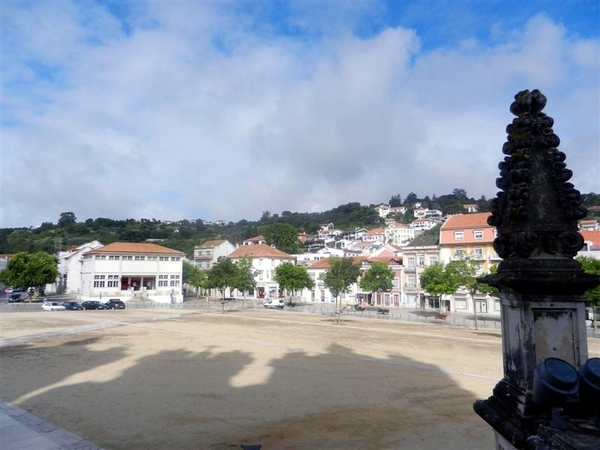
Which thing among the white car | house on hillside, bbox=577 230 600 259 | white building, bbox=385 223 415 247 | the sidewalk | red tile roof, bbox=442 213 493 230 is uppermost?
white building, bbox=385 223 415 247

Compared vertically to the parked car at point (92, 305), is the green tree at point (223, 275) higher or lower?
higher

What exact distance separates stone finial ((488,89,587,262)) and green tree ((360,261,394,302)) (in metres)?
55.3

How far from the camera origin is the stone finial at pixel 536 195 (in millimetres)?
4230

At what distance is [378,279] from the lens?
59.3 meters

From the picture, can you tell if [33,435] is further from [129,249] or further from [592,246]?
[129,249]

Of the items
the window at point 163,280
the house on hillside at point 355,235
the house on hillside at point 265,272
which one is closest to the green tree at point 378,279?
the house on hillside at point 265,272

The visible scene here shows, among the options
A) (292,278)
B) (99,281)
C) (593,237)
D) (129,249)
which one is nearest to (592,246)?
(593,237)

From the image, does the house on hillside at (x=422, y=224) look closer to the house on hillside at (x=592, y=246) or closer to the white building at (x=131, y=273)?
the house on hillside at (x=592, y=246)

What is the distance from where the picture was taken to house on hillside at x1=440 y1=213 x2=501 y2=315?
2074 inches

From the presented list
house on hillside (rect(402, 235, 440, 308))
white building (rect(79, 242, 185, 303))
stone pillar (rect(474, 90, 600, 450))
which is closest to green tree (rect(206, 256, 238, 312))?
white building (rect(79, 242, 185, 303))

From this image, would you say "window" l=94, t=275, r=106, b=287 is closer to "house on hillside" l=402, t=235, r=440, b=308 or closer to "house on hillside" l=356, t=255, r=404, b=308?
"house on hillside" l=356, t=255, r=404, b=308

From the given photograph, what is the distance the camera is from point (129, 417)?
11.2m

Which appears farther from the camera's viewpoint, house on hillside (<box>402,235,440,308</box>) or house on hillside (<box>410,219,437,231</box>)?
house on hillside (<box>410,219,437,231</box>)

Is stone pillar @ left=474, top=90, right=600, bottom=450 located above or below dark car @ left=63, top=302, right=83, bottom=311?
above
